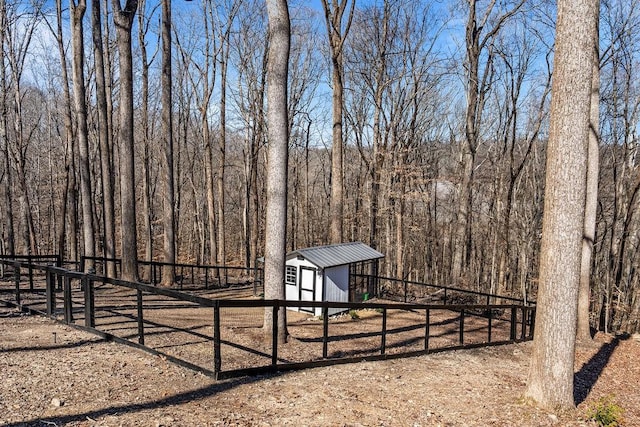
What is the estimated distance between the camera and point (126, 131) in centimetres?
1170

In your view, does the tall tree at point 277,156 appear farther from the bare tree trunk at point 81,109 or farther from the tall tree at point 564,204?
the bare tree trunk at point 81,109

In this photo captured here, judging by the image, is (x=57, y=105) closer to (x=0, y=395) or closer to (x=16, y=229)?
(x=16, y=229)

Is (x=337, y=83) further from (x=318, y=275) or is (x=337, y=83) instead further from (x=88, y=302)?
(x=88, y=302)

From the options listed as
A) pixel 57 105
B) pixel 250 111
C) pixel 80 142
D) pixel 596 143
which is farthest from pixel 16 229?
pixel 596 143

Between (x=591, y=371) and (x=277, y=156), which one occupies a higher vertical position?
(x=277, y=156)

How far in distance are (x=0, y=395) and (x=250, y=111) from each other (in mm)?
21130

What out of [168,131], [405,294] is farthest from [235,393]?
[168,131]

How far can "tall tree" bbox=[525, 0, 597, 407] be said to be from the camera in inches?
201

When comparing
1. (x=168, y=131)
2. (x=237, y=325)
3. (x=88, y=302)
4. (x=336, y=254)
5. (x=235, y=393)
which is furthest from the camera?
(x=168, y=131)

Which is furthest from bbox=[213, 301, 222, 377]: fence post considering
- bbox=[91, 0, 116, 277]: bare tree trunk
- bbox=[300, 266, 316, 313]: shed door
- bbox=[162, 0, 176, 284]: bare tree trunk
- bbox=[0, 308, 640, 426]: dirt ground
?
bbox=[162, 0, 176, 284]: bare tree trunk

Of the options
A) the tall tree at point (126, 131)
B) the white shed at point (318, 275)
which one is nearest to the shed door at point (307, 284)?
the white shed at point (318, 275)

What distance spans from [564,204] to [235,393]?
4.32m

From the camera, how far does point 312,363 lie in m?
5.82

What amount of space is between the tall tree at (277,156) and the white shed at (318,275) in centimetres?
567
